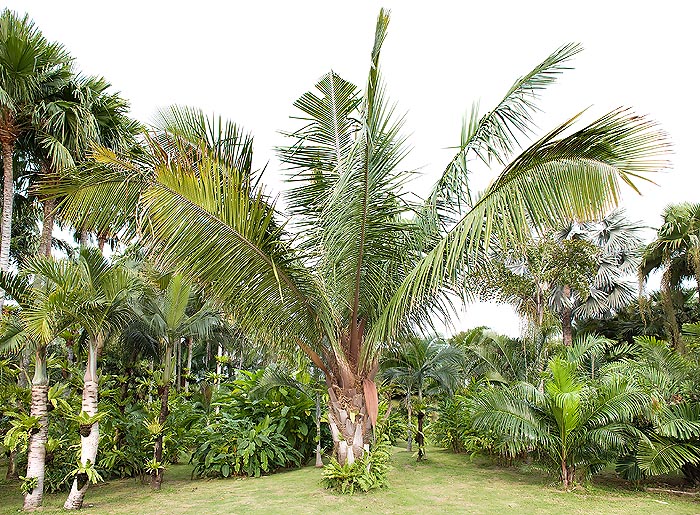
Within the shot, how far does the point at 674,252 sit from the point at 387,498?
10.4m

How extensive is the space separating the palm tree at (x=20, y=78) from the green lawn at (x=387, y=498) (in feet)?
14.0

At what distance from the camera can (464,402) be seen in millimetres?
9984

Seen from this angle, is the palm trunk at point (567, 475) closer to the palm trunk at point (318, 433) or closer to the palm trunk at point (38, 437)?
the palm trunk at point (318, 433)

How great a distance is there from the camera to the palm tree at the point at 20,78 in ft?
28.2

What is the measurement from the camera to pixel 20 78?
29.0ft

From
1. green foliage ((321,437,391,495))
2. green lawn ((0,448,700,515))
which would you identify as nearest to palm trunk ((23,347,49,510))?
green lawn ((0,448,700,515))

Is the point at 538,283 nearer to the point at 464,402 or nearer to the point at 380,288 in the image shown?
the point at 464,402

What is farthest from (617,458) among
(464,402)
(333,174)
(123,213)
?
(123,213)

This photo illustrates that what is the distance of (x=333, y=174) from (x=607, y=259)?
1325 cm

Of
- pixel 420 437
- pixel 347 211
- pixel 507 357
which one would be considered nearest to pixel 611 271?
pixel 507 357

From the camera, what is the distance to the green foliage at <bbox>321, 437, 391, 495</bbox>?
692 centimetres

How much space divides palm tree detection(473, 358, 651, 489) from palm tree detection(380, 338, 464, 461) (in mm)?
2710

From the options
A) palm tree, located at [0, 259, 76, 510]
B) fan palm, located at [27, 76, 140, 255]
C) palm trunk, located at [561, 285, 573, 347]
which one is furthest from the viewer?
palm trunk, located at [561, 285, 573, 347]

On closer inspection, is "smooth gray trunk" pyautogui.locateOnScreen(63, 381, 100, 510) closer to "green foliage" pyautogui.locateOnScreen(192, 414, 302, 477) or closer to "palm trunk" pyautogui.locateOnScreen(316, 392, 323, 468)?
"green foliage" pyautogui.locateOnScreen(192, 414, 302, 477)
